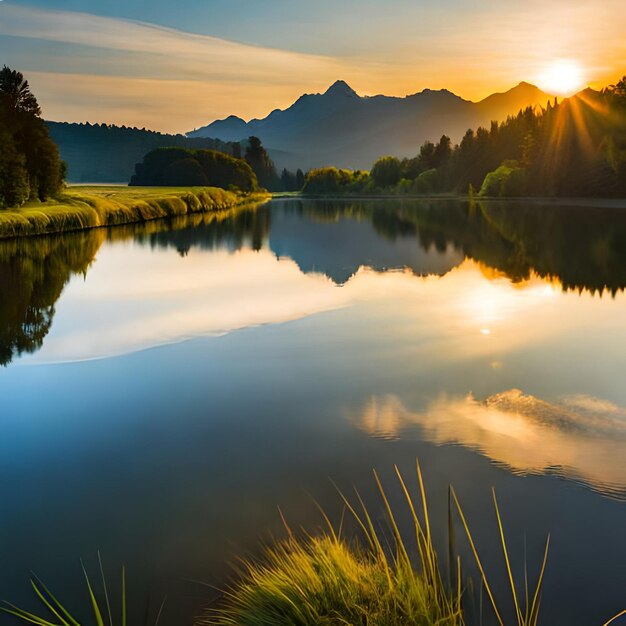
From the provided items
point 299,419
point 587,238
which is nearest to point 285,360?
point 299,419

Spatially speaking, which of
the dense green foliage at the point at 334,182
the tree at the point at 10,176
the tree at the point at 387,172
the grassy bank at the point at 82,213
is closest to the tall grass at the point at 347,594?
the grassy bank at the point at 82,213

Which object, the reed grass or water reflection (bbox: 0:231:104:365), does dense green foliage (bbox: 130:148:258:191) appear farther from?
the reed grass

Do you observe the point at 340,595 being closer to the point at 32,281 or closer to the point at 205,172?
the point at 32,281

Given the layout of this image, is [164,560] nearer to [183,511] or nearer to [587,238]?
[183,511]

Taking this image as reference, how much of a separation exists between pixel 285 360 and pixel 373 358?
5.07ft

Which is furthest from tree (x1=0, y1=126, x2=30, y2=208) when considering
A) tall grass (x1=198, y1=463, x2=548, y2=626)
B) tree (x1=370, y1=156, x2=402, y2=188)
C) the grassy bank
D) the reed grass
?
tree (x1=370, y1=156, x2=402, y2=188)

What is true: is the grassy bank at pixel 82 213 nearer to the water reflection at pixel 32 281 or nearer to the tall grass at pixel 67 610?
the water reflection at pixel 32 281

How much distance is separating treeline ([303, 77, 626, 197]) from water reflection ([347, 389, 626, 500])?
100 meters

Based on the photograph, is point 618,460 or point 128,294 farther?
point 128,294

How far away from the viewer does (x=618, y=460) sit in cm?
712

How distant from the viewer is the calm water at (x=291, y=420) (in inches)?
218

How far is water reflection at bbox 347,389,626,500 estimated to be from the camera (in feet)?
22.8

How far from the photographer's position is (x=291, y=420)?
8.59 metres

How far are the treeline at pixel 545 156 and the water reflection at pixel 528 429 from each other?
329ft
